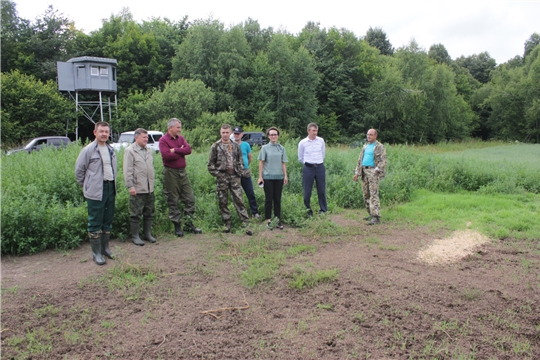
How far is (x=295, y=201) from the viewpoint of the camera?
7.93 meters

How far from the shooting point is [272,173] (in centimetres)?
711

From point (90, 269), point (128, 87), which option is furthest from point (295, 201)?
point (128, 87)

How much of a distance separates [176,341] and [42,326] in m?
1.33

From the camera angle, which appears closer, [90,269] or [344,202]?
[90,269]

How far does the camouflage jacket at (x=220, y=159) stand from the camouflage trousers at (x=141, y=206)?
3.97ft

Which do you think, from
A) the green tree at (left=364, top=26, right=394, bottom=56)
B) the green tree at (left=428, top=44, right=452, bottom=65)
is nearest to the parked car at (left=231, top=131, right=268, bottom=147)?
the green tree at (left=364, top=26, right=394, bottom=56)

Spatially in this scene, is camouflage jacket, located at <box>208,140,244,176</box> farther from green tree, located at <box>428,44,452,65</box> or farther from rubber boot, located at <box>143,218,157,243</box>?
green tree, located at <box>428,44,452,65</box>

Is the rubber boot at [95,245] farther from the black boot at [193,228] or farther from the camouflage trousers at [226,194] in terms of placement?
the camouflage trousers at [226,194]

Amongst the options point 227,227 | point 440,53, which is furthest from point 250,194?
point 440,53

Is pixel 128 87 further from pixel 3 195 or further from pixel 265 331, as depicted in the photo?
pixel 265 331

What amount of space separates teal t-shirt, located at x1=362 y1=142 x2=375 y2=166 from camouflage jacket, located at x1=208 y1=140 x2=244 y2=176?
8.49 feet

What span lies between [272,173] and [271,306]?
11.2 feet

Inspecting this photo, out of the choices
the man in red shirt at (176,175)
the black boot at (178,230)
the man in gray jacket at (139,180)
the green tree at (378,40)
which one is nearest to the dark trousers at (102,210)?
the man in gray jacket at (139,180)

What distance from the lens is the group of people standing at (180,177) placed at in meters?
→ 5.27
